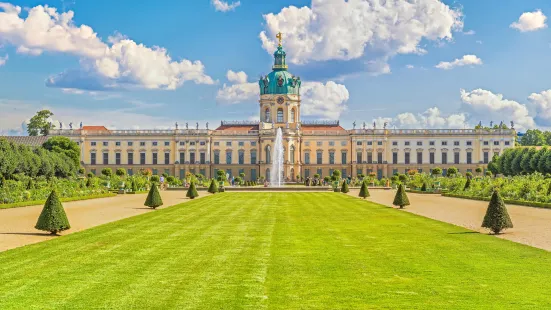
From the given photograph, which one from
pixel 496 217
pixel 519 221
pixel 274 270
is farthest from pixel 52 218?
pixel 519 221

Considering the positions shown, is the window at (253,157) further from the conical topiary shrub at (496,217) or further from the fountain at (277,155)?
the conical topiary shrub at (496,217)

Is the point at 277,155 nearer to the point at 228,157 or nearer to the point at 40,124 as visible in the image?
the point at 228,157

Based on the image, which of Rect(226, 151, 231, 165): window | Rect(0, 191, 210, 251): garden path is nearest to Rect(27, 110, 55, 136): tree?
Rect(226, 151, 231, 165): window

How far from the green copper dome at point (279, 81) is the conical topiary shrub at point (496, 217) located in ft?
241

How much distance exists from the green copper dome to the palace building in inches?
5.4

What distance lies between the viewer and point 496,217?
1585 cm

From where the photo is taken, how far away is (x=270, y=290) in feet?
29.6

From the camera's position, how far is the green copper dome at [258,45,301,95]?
292 ft

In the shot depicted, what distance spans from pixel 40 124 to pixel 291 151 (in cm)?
3848

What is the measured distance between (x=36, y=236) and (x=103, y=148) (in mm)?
76901

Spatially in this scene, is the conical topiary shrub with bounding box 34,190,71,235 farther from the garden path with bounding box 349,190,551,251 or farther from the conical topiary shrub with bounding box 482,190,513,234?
the garden path with bounding box 349,190,551,251

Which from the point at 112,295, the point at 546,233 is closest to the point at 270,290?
the point at 112,295

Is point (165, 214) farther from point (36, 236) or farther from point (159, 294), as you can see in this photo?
point (159, 294)

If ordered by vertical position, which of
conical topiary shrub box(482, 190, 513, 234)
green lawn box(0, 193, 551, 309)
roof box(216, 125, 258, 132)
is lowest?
green lawn box(0, 193, 551, 309)
